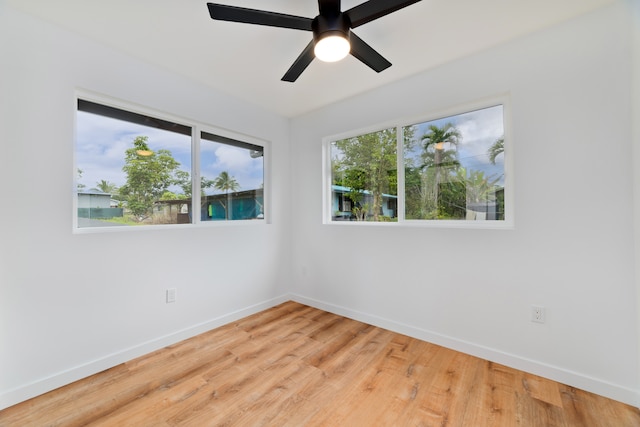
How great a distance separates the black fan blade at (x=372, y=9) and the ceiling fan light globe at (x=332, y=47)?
11 centimetres

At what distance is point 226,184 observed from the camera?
9.73 feet

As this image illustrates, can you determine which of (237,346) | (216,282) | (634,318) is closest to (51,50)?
(216,282)

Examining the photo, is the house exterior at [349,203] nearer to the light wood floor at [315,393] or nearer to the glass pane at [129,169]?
the light wood floor at [315,393]

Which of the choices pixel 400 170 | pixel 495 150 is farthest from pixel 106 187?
pixel 495 150

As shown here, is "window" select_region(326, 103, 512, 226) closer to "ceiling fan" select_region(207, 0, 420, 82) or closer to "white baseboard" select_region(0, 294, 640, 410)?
"white baseboard" select_region(0, 294, 640, 410)

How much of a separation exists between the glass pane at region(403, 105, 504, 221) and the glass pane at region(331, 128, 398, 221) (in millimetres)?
182

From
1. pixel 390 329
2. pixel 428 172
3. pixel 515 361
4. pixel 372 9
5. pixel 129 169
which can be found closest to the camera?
pixel 372 9

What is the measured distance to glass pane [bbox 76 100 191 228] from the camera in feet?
6.70

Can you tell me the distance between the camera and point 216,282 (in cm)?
276

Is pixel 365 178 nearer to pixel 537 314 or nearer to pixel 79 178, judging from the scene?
pixel 537 314

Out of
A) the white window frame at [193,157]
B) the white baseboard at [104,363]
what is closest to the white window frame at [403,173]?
the white window frame at [193,157]

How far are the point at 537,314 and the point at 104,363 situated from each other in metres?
3.20

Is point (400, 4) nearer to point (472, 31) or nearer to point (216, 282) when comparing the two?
point (472, 31)

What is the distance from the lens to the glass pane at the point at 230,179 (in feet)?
9.16
